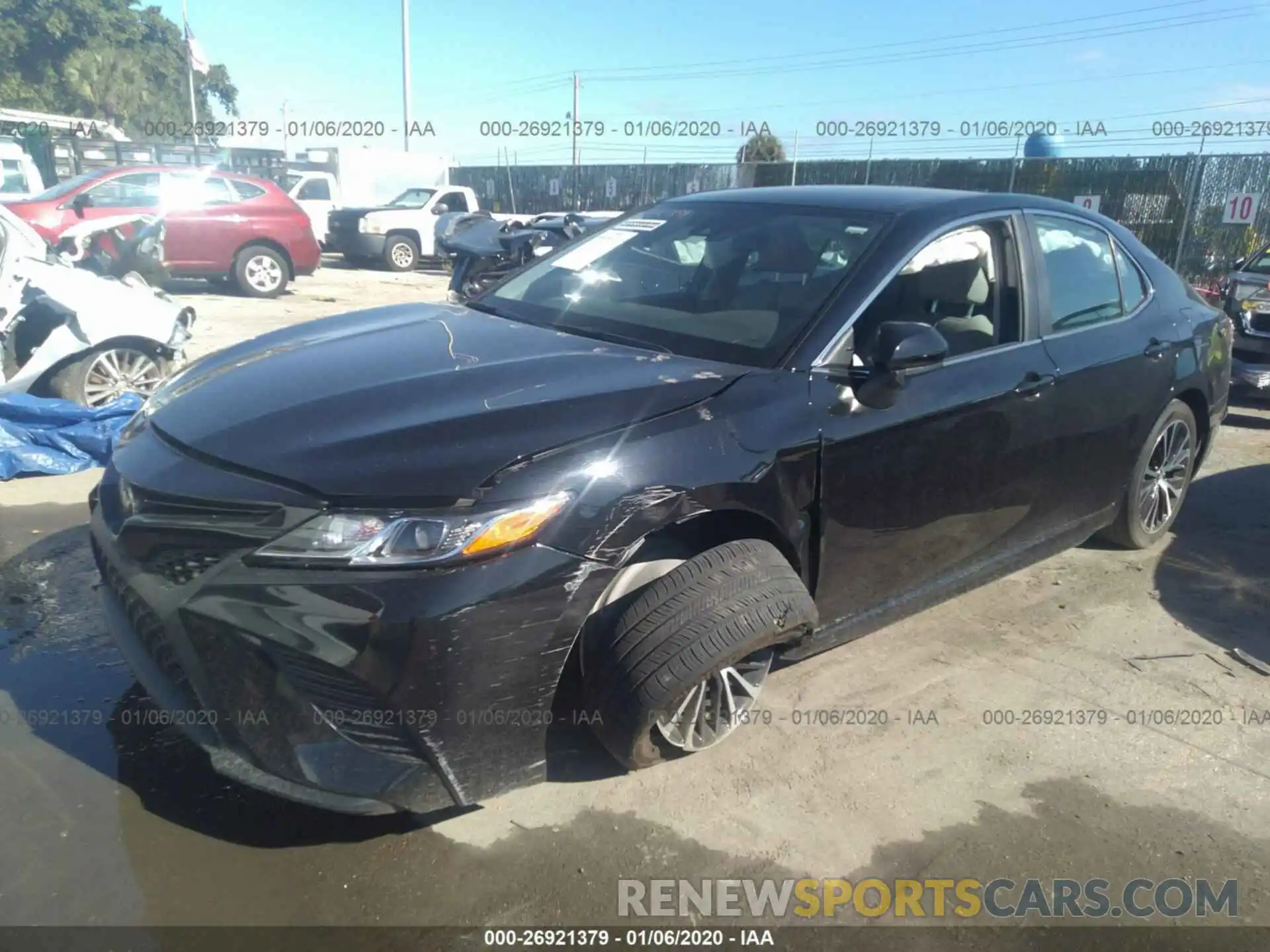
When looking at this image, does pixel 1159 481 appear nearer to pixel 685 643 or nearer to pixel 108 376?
pixel 685 643

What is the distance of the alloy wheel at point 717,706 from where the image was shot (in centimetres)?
277

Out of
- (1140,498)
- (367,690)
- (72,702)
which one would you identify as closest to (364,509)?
(367,690)

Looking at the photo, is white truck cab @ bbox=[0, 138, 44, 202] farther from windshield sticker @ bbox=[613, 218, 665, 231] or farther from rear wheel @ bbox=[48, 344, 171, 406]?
windshield sticker @ bbox=[613, 218, 665, 231]

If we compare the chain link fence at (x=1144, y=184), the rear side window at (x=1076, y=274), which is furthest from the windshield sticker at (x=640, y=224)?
the chain link fence at (x=1144, y=184)

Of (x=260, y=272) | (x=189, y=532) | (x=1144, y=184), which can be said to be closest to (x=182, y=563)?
(x=189, y=532)

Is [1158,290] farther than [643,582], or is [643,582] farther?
[1158,290]

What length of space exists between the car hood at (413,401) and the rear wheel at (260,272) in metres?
11.0

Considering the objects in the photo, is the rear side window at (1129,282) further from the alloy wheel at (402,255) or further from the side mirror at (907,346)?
the alloy wheel at (402,255)

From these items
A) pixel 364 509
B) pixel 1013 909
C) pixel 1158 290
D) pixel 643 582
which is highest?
pixel 1158 290

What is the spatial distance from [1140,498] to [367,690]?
3759mm

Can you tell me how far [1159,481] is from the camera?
458 cm

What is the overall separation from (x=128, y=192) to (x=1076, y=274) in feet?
40.1

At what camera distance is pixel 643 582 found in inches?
101

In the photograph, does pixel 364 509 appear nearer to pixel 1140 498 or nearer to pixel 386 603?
pixel 386 603
